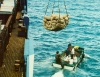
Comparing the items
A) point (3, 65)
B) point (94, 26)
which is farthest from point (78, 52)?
point (94, 26)

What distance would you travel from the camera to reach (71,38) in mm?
59562

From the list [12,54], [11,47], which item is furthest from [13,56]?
[11,47]

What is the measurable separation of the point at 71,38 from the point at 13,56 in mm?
42937

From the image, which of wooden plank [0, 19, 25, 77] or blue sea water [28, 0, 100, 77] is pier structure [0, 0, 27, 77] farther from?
blue sea water [28, 0, 100, 77]

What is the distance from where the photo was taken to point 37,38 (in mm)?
58906

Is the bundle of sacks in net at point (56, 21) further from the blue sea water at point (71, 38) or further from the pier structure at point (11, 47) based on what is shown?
the blue sea water at point (71, 38)

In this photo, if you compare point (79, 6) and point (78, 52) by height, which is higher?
point (79, 6)

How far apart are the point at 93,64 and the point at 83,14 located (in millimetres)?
46169

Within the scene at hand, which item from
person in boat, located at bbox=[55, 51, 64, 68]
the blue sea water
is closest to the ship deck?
the blue sea water

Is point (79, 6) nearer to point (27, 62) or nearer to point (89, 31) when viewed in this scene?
point (89, 31)

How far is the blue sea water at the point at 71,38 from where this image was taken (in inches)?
1587

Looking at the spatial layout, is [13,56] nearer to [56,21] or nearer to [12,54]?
[12,54]

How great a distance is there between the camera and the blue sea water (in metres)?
40.3

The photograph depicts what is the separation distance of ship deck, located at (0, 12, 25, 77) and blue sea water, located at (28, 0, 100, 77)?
65.0 inches
